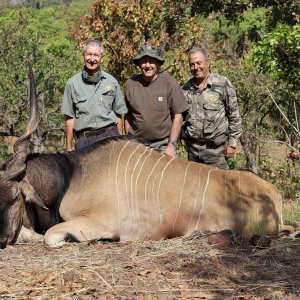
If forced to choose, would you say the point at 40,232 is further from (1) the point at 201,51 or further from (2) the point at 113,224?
(1) the point at 201,51

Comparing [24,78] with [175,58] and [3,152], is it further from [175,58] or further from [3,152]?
[175,58]

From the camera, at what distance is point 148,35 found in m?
7.73

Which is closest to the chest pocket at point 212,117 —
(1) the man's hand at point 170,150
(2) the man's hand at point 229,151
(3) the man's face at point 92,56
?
(2) the man's hand at point 229,151

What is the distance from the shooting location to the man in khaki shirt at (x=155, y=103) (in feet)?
15.5

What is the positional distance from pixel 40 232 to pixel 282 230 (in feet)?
5.64

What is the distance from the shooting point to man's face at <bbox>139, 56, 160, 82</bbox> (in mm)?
4717

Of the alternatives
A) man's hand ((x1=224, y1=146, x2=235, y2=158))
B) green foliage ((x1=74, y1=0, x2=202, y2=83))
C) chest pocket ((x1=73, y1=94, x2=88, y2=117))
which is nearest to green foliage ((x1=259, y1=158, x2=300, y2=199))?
green foliage ((x1=74, y1=0, x2=202, y2=83))

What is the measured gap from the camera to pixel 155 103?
4727 millimetres

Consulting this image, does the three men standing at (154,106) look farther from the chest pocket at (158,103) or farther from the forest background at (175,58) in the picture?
the forest background at (175,58)

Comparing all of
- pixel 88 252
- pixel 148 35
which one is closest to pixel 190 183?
pixel 88 252

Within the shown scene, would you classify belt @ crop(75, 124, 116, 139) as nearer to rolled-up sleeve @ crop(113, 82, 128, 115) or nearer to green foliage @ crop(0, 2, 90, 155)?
rolled-up sleeve @ crop(113, 82, 128, 115)

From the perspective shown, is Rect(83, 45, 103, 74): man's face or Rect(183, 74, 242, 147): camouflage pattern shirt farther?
Rect(183, 74, 242, 147): camouflage pattern shirt

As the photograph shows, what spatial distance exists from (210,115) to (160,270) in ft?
6.12

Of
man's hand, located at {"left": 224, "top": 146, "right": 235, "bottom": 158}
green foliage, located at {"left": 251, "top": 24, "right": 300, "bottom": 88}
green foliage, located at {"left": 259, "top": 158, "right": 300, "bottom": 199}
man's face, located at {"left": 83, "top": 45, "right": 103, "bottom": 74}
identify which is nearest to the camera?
man's face, located at {"left": 83, "top": 45, "right": 103, "bottom": 74}
